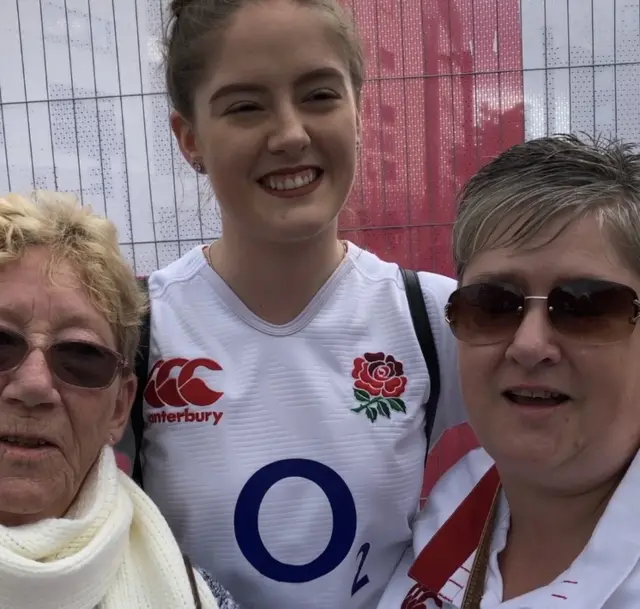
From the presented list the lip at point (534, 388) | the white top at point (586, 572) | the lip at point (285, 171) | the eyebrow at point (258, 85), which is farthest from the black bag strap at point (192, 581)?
the eyebrow at point (258, 85)

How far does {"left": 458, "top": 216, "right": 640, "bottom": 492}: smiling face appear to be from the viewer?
1.24 meters

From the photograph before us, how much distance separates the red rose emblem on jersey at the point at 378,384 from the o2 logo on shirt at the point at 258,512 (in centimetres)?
18

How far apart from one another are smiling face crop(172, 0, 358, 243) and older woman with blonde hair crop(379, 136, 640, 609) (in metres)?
0.38

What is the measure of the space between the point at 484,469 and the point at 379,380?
318 mm

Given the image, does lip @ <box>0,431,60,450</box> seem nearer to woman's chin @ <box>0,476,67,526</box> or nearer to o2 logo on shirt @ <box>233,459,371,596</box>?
woman's chin @ <box>0,476,67,526</box>

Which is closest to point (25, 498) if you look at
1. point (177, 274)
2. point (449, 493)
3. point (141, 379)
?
point (141, 379)

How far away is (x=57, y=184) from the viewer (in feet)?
13.6

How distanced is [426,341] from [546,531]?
0.52 m

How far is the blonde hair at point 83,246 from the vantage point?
1.54m

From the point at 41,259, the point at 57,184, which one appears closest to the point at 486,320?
the point at 41,259

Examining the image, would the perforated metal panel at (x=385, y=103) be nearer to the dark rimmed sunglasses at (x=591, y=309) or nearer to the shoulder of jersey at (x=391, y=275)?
the shoulder of jersey at (x=391, y=275)

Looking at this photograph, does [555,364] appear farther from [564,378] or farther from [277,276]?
[277,276]

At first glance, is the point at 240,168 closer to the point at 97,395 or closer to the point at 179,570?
the point at 97,395

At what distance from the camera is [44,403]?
143 cm
